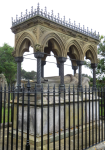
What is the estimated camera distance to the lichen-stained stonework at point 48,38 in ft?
21.8

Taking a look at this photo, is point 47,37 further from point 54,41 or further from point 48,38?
point 54,41

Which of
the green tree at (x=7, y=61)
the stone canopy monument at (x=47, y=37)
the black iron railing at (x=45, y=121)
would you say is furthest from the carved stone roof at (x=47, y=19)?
the green tree at (x=7, y=61)

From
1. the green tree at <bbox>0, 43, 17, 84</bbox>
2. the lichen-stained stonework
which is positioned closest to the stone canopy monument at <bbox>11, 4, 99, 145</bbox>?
the lichen-stained stonework

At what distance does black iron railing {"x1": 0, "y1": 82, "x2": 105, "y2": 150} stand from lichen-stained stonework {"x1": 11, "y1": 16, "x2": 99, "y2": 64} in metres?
2.16

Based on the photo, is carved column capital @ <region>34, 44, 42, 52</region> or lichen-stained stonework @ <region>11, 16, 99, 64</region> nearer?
carved column capital @ <region>34, 44, 42, 52</region>

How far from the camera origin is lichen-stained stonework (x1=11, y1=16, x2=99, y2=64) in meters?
6.65

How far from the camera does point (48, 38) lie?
6.95 metres

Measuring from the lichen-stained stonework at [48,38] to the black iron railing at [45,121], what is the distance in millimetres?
2162

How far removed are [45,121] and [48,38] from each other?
367 cm

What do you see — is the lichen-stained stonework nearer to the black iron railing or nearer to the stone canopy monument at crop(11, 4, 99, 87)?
the stone canopy monument at crop(11, 4, 99, 87)

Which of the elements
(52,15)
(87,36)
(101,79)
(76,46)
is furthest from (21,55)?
(101,79)

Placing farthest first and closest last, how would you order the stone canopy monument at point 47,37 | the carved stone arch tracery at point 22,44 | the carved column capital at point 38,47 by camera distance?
the carved stone arch tracery at point 22,44, the stone canopy monument at point 47,37, the carved column capital at point 38,47

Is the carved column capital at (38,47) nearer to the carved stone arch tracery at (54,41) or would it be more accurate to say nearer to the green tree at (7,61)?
the carved stone arch tracery at (54,41)

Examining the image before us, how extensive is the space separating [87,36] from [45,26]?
3.46 meters
